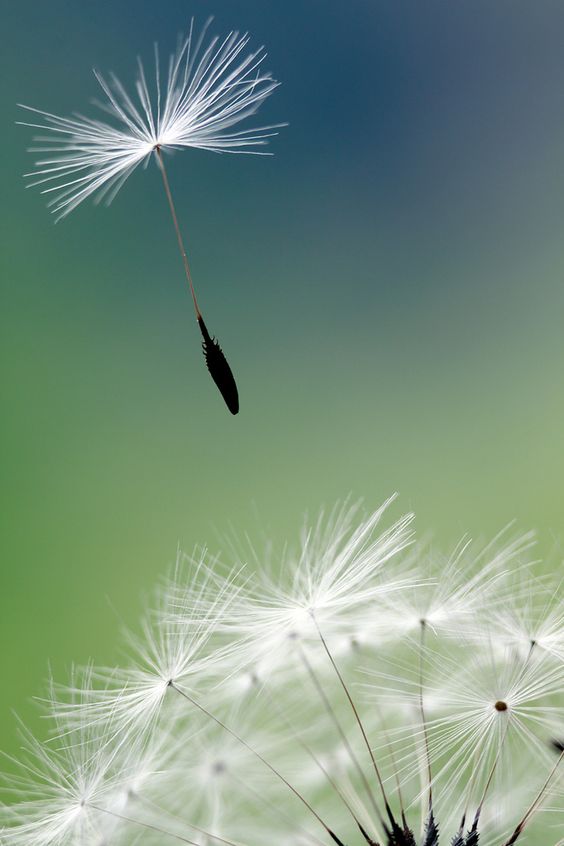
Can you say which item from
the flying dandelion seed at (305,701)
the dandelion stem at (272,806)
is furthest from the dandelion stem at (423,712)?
the dandelion stem at (272,806)

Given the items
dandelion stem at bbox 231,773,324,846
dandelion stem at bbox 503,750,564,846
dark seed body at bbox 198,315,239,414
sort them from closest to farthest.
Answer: dandelion stem at bbox 503,750,564,846
dark seed body at bbox 198,315,239,414
dandelion stem at bbox 231,773,324,846

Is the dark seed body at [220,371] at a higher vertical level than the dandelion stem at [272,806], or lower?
higher

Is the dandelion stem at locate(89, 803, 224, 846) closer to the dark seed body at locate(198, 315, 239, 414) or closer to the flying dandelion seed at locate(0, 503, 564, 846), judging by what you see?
the flying dandelion seed at locate(0, 503, 564, 846)

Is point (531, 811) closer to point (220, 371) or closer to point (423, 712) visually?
point (423, 712)

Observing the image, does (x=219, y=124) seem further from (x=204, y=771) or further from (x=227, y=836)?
(x=227, y=836)

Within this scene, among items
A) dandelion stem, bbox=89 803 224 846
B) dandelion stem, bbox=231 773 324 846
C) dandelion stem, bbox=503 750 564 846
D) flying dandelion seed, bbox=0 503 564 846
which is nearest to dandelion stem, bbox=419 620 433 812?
flying dandelion seed, bbox=0 503 564 846

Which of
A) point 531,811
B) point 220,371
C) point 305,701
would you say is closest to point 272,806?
point 305,701

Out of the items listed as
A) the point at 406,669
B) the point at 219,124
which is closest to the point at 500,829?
the point at 406,669

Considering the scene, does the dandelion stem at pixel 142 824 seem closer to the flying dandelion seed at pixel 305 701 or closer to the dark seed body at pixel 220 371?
the flying dandelion seed at pixel 305 701

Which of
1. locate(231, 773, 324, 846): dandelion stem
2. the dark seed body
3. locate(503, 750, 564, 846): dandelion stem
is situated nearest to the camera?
locate(503, 750, 564, 846): dandelion stem
